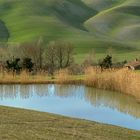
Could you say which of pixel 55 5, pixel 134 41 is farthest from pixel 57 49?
pixel 55 5

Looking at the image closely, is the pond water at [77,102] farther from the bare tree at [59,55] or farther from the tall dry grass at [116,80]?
the bare tree at [59,55]

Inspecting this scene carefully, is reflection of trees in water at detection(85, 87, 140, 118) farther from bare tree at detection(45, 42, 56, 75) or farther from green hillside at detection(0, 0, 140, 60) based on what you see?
green hillside at detection(0, 0, 140, 60)

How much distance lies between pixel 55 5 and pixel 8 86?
9232cm

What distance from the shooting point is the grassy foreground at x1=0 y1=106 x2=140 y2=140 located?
12.1 m

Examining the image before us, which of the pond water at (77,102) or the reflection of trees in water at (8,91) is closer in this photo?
the pond water at (77,102)

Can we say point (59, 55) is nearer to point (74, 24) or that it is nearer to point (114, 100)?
point (114, 100)

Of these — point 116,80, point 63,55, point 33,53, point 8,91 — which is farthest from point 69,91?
point 63,55

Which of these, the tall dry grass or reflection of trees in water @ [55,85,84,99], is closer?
the tall dry grass

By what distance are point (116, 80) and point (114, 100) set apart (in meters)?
2.70

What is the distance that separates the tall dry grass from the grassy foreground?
10.2 m

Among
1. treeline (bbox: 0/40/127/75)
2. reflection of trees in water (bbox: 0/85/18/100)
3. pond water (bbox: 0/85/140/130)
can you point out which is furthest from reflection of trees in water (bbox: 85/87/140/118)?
treeline (bbox: 0/40/127/75)

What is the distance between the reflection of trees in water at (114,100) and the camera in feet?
73.0

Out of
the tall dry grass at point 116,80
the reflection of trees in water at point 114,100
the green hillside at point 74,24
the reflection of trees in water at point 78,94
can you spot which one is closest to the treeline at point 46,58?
the tall dry grass at point 116,80

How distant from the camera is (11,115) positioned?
14.9 m
